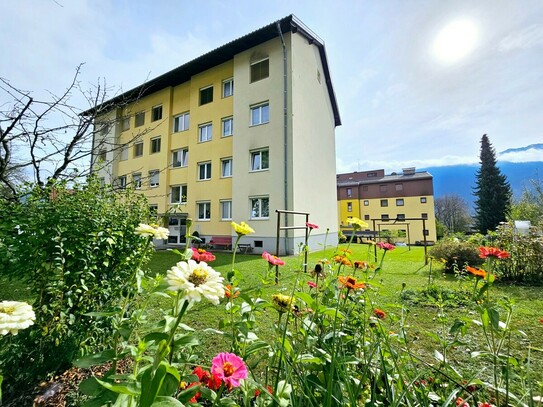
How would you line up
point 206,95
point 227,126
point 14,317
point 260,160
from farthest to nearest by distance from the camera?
point 206,95
point 227,126
point 260,160
point 14,317

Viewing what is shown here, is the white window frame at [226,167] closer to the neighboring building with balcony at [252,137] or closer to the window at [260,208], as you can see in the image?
the neighboring building with balcony at [252,137]

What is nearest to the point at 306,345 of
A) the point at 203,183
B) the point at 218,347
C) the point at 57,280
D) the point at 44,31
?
the point at 218,347

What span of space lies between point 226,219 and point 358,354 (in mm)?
12690

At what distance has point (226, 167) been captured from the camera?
564 inches

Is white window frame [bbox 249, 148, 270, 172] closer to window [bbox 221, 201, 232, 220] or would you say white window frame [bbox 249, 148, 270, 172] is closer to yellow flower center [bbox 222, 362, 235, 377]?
window [bbox 221, 201, 232, 220]

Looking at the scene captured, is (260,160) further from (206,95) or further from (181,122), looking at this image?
(181,122)

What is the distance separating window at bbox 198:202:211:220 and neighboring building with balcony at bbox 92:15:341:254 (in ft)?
0.19

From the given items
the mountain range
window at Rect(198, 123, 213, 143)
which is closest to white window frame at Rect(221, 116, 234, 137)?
window at Rect(198, 123, 213, 143)

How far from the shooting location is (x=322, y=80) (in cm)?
1603

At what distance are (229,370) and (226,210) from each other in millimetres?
13396

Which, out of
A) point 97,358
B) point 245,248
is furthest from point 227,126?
point 97,358

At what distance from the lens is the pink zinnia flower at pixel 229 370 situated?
2.58 feet

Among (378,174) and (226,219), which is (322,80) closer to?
(226,219)

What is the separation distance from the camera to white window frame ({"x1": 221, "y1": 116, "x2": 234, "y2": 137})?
46.9 ft
